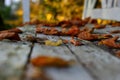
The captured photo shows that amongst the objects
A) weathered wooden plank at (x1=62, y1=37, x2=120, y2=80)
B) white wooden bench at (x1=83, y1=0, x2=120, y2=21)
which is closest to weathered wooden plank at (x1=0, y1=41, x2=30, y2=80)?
weathered wooden plank at (x1=62, y1=37, x2=120, y2=80)

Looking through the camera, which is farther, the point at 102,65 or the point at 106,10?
the point at 106,10

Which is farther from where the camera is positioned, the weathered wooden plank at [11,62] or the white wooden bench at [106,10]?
the white wooden bench at [106,10]

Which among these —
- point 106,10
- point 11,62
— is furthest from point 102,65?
point 106,10

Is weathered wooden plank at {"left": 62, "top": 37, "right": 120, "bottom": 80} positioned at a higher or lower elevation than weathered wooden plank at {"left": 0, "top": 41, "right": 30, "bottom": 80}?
lower

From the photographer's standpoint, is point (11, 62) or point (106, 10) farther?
point (106, 10)

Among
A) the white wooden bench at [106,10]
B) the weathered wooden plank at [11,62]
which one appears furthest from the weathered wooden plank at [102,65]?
the white wooden bench at [106,10]

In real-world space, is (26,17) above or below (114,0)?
below

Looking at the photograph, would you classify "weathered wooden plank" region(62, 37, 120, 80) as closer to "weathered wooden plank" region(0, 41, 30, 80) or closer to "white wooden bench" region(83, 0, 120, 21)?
"weathered wooden plank" region(0, 41, 30, 80)

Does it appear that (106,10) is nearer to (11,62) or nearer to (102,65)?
(102,65)

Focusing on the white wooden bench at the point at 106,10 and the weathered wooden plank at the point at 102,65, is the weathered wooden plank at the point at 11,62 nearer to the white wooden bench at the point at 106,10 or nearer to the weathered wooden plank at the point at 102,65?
the weathered wooden plank at the point at 102,65

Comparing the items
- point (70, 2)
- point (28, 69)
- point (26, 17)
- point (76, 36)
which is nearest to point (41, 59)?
point (28, 69)

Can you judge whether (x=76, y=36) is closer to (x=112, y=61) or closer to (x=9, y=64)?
(x=112, y=61)
